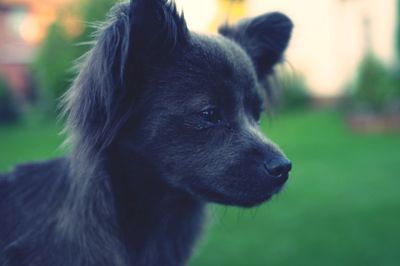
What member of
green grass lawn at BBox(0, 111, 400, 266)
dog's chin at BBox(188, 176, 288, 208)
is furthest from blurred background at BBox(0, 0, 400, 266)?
dog's chin at BBox(188, 176, 288, 208)

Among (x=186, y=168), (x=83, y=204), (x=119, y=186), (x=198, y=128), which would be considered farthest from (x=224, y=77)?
(x=83, y=204)

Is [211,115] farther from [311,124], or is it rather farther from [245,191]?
[311,124]

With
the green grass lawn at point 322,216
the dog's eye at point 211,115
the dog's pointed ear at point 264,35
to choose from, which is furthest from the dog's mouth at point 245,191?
the dog's pointed ear at point 264,35

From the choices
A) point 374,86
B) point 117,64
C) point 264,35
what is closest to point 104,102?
point 117,64

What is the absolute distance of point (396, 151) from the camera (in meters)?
9.54

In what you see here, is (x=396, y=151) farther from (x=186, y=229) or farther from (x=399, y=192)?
(x=186, y=229)

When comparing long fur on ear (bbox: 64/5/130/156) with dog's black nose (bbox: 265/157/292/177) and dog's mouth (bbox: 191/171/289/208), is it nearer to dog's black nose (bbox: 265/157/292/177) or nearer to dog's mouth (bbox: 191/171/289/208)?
dog's mouth (bbox: 191/171/289/208)

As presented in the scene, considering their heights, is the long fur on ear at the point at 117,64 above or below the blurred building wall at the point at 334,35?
above

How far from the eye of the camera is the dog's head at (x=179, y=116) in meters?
2.31

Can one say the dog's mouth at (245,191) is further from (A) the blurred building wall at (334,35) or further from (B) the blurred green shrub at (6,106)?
(B) the blurred green shrub at (6,106)

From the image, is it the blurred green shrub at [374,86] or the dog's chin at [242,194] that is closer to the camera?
the dog's chin at [242,194]

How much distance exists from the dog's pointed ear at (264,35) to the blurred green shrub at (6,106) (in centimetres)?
1595

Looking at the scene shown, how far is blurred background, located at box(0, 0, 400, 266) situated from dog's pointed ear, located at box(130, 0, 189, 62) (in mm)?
471

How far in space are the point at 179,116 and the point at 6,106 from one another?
16582 mm
